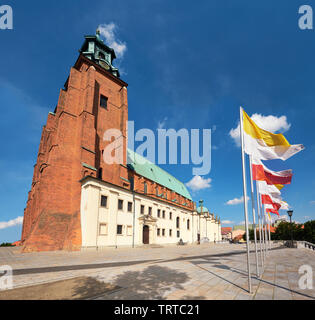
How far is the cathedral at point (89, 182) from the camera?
70.0 ft

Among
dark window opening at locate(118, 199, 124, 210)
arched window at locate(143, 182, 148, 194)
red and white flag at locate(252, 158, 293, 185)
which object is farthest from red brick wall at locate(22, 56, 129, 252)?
red and white flag at locate(252, 158, 293, 185)

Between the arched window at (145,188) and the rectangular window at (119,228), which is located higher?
the arched window at (145,188)

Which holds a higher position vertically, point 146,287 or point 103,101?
point 103,101

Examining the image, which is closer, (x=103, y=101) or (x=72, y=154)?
(x=72, y=154)

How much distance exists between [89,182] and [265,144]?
1992cm

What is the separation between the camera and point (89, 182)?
2288 centimetres

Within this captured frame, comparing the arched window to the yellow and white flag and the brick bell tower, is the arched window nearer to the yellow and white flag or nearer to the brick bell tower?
the brick bell tower

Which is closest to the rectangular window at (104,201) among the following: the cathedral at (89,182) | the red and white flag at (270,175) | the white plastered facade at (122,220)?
the cathedral at (89,182)

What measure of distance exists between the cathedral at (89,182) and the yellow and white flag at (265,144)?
64.4 ft

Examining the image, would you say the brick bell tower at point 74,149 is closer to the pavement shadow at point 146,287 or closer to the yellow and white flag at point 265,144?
the pavement shadow at point 146,287

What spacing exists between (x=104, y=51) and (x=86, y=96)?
16.1 meters

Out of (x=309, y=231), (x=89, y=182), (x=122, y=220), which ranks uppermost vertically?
(x=89, y=182)

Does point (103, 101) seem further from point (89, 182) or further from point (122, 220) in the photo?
point (122, 220)

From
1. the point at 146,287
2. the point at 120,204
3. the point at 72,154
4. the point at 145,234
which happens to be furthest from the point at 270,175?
the point at 145,234
